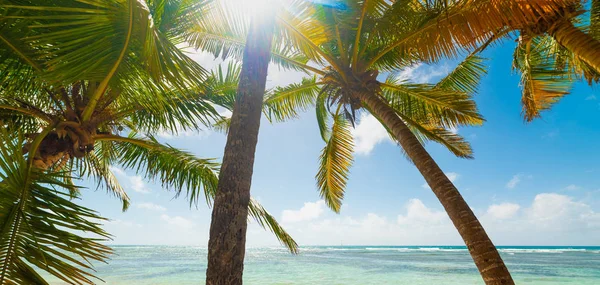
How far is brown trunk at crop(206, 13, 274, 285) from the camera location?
1.96 metres

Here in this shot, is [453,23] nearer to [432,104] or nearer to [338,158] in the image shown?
[432,104]

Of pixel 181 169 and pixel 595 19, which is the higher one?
pixel 595 19

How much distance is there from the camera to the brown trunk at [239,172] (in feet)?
6.44

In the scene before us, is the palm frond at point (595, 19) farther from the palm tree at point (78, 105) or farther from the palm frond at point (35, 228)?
the palm frond at point (35, 228)

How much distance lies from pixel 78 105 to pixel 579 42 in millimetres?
6391

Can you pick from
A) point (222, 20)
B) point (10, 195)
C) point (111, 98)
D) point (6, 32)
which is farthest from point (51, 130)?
point (222, 20)

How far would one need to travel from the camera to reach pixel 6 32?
10.3ft

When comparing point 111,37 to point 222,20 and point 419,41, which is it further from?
point 419,41

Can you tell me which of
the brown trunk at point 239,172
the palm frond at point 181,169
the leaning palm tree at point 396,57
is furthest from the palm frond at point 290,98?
the brown trunk at point 239,172

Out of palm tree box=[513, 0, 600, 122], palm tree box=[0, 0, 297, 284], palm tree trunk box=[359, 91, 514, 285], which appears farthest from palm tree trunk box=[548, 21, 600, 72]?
A: palm tree box=[0, 0, 297, 284]

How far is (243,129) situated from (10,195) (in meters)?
1.49

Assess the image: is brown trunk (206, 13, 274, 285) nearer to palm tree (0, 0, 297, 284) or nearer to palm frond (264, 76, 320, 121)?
palm tree (0, 0, 297, 284)

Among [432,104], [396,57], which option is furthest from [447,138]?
[396,57]

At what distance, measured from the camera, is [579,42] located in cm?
412
